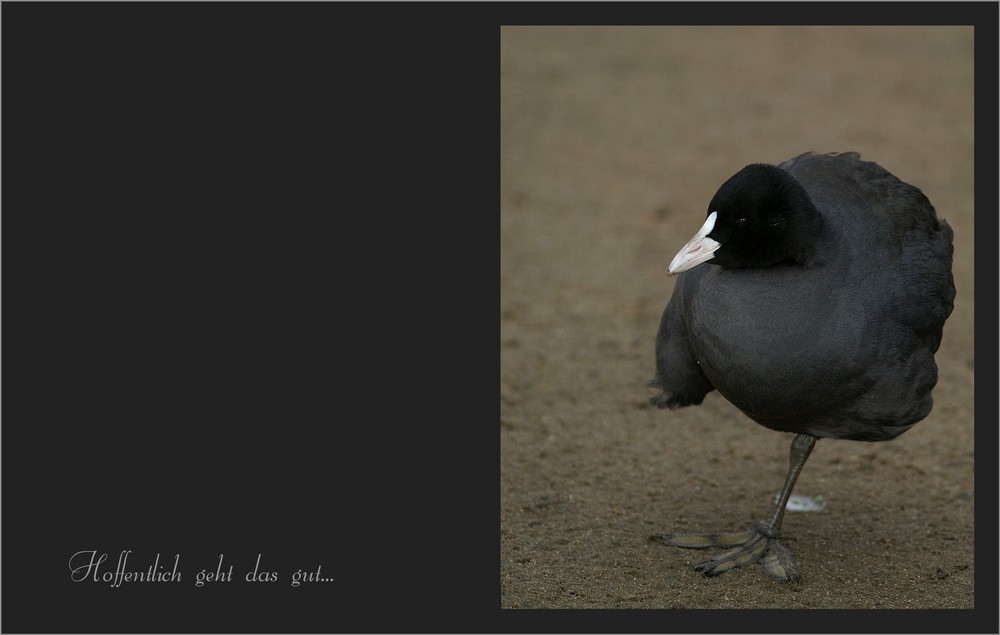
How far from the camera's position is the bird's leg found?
16.2 feet

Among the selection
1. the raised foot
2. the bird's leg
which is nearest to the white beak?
the bird's leg

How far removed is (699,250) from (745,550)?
1.40 metres

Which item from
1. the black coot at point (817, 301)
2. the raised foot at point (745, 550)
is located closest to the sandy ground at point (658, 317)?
the raised foot at point (745, 550)

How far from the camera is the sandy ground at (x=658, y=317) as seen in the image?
4992 mm

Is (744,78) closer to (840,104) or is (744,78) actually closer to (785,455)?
(840,104)

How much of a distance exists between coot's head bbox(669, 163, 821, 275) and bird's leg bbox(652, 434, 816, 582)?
0.98 m

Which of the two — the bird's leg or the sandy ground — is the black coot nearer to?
the bird's leg

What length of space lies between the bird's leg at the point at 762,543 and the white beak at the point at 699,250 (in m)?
1.08

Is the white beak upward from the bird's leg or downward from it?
upward

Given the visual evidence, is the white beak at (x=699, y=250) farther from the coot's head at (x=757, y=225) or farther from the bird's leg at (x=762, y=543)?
the bird's leg at (x=762, y=543)

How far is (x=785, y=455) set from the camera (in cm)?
605

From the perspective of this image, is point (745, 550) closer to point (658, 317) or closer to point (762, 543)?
point (762, 543)

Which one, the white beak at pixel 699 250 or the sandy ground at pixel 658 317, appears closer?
the white beak at pixel 699 250

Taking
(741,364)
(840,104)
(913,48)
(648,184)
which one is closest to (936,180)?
(840,104)
